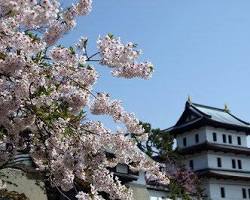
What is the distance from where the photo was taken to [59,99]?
8.73 m

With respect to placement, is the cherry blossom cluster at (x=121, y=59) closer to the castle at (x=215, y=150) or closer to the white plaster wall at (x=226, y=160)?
the castle at (x=215, y=150)

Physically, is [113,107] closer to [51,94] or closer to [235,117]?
[51,94]

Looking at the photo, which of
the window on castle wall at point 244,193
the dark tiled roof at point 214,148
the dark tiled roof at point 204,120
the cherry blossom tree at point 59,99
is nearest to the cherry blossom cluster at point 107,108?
the cherry blossom tree at point 59,99

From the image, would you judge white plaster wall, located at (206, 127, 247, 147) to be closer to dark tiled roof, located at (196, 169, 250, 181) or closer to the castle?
the castle

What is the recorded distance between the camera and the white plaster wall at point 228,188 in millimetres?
48906

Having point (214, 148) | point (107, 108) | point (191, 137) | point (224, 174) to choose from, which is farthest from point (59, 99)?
point (191, 137)

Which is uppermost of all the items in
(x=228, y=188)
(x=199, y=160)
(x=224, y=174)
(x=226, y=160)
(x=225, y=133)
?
(x=225, y=133)

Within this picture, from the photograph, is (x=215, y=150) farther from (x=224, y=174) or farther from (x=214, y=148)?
(x=224, y=174)

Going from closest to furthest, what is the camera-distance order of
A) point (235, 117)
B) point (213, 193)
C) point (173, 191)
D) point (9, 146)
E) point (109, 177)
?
1. point (109, 177)
2. point (9, 146)
3. point (173, 191)
4. point (213, 193)
5. point (235, 117)

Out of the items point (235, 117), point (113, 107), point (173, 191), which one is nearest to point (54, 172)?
point (113, 107)

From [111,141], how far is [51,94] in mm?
1342

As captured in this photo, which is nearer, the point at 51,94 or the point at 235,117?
the point at 51,94

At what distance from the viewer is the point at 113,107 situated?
29.2 feet

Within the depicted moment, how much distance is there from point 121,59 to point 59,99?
4.23ft
